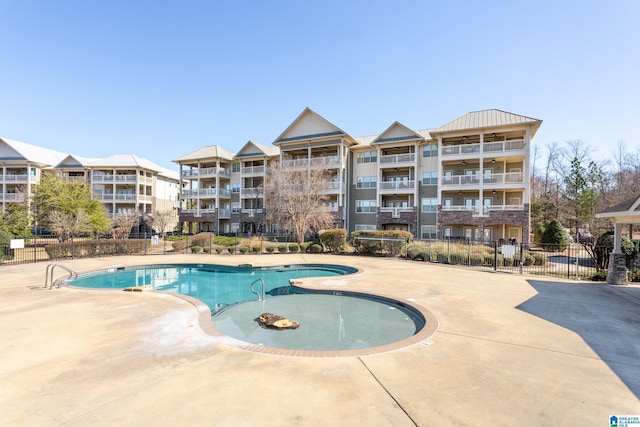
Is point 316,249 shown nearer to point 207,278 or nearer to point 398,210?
point 207,278

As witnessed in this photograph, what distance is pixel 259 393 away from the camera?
424 centimetres

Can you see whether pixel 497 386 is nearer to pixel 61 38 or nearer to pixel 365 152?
pixel 61 38

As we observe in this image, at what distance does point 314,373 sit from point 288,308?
210 inches

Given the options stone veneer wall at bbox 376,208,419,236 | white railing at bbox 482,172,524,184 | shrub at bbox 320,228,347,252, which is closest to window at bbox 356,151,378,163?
stone veneer wall at bbox 376,208,419,236

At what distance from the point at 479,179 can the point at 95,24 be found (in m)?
31.0

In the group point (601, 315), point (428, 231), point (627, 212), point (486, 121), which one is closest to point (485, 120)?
point (486, 121)

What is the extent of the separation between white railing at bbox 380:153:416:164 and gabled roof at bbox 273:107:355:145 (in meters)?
4.40

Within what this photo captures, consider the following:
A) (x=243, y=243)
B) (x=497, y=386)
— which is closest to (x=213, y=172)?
(x=243, y=243)

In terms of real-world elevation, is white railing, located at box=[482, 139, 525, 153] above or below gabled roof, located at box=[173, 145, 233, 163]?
below

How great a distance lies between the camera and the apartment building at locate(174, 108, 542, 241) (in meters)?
29.3

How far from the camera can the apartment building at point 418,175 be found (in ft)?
96.2

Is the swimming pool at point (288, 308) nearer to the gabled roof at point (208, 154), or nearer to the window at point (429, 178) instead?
the window at point (429, 178)

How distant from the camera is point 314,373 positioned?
16.1 ft

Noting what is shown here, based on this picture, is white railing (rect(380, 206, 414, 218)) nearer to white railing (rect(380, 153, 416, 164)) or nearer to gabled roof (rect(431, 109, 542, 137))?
white railing (rect(380, 153, 416, 164))
